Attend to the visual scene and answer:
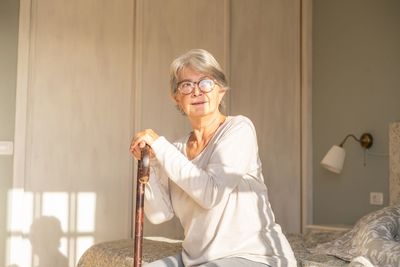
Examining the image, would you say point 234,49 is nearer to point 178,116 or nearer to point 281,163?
point 178,116

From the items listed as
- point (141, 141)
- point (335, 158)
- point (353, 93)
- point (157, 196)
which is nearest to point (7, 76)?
point (157, 196)

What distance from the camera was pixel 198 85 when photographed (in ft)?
5.73

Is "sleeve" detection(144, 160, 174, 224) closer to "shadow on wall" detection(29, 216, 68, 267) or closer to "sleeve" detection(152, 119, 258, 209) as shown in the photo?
"sleeve" detection(152, 119, 258, 209)

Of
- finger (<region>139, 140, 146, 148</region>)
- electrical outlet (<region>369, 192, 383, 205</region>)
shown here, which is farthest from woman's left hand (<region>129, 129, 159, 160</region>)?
electrical outlet (<region>369, 192, 383, 205</region>)

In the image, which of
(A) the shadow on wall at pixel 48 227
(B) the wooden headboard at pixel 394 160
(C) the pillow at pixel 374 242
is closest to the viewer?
(C) the pillow at pixel 374 242

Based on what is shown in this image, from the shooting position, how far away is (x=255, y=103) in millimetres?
4473

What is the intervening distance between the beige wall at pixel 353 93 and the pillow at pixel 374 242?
3.87ft

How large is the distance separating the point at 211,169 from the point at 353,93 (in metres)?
3.00

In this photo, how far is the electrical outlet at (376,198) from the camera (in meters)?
4.04

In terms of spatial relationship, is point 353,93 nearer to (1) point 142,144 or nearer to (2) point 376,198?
(2) point 376,198

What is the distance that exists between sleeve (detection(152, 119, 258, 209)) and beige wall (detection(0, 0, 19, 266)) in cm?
234

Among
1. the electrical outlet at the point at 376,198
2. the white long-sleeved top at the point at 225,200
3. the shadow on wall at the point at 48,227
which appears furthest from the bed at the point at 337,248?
the electrical outlet at the point at 376,198

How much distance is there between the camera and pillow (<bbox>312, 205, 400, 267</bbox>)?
2328 millimetres

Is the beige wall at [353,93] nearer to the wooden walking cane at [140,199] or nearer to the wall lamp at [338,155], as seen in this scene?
the wall lamp at [338,155]
